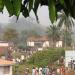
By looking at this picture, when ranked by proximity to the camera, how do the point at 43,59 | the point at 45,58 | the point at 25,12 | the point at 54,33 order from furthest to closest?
1. the point at 54,33
2. the point at 45,58
3. the point at 43,59
4. the point at 25,12

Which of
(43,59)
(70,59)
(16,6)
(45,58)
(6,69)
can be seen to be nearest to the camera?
(16,6)

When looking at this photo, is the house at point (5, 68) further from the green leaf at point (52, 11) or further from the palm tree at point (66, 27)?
the green leaf at point (52, 11)

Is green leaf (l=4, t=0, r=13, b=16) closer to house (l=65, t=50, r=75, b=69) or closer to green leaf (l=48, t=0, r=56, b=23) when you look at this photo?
green leaf (l=48, t=0, r=56, b=23)

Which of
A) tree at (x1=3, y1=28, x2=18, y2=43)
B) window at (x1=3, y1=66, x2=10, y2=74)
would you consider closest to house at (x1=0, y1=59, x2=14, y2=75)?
A: window at (x1=3, y1=66, x2=10, y2=74)

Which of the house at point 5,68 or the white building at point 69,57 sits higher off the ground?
the white building at point 69,57

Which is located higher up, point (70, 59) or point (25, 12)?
point (25, 12)

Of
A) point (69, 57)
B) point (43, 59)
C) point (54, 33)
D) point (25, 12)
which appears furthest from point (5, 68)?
point (54, 33)

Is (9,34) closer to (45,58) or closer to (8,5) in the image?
(45,58)

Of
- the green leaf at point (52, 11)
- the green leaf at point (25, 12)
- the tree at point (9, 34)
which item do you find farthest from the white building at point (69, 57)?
the green leaf at point (52, 11)

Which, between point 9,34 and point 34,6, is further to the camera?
point 9,34

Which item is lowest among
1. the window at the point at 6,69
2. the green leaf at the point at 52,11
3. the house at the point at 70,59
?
the window at the point at 6,69

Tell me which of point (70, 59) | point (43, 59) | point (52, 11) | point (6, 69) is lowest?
point (6, 69)

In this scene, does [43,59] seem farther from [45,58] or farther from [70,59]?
[70,59]

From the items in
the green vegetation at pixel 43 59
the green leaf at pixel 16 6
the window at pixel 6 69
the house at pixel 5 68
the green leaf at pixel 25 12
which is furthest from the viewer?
the green vegetation at pixel 43 59
